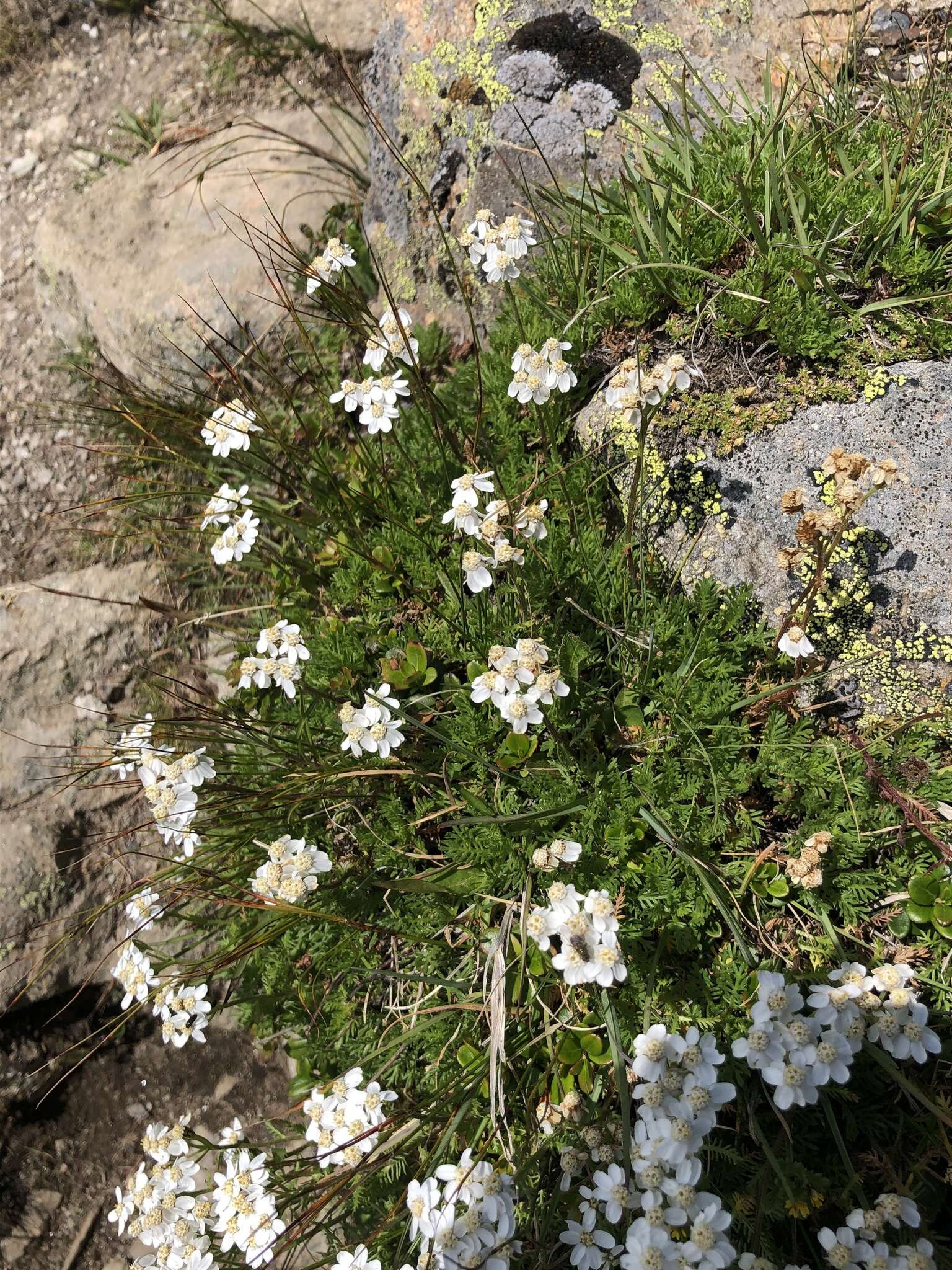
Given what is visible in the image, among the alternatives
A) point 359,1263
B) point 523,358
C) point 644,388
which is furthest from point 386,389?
point 359,1263

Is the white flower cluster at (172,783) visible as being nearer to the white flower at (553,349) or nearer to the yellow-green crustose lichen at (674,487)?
the white flower at (553,349)

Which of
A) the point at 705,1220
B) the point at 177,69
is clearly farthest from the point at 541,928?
the point at 177,69

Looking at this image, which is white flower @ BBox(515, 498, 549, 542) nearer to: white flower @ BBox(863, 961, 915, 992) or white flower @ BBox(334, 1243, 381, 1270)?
white flower @ BBox(863, 961, 915, 992)

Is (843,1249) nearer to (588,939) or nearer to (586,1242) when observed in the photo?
(586,1242)

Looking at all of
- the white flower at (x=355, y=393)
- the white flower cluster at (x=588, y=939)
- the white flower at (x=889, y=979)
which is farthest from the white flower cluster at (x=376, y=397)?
the white flower at (x=889, y=979)

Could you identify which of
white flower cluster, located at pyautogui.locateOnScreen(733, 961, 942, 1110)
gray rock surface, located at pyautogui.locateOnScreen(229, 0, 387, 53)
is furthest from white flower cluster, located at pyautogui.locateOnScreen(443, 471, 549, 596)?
gray rock surface, located at pyautogui.locateOnScreen(229, 0, 387, 53)
